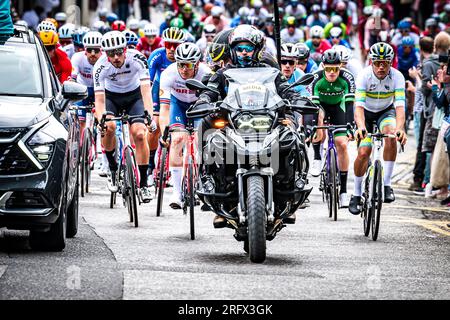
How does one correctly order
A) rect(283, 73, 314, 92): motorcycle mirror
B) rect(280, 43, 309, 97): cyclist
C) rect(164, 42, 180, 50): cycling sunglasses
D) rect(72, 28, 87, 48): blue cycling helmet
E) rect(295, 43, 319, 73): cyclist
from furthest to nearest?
1. rect(72, 28, 87, 48): blue cycling helmet
2. rect(295, 43, 319, 73): cyclist
3. rect(164, 42, 180, 50): cycling sunglasses
4. rect(280, 43, 309, 97): cyclist
5. rect(283, 73, 314, 92): motorcycle mirror

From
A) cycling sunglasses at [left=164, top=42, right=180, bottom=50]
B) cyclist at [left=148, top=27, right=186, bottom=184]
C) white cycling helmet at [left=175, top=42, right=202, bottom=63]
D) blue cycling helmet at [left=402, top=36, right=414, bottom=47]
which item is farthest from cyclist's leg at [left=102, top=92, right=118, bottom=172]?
blue cycling helmet at [left=402, top=36, right=414, bottom=47]

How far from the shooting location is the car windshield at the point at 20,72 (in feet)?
40.7

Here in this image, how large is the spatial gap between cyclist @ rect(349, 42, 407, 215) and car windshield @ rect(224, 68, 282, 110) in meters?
2.90

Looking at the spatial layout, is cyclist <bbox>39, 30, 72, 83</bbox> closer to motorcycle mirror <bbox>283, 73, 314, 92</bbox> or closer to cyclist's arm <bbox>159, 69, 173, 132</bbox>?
cyclist's arm <bbox>159, 69, 173, 132</bbox>

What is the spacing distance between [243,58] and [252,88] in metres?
0.61

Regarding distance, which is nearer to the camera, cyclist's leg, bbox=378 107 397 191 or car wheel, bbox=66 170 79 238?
car wheel, bbox=66 170 79 238

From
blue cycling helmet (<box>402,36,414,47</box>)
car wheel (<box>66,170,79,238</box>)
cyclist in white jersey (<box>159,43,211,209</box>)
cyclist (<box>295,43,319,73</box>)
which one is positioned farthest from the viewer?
blue cycling helmet (<box>402,36,414,47</box>)

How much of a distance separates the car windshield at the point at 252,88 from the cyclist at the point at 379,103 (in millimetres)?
2895

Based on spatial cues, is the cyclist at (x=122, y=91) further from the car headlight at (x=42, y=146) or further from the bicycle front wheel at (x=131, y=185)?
the car headlight at (x=42, y=146)

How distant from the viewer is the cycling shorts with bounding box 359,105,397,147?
51.8 feet

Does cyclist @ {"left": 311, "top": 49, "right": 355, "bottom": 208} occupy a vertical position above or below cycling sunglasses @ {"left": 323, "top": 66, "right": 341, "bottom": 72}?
below

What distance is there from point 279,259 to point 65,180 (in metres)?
1.88

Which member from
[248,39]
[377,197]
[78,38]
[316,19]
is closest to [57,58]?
[78,38]
